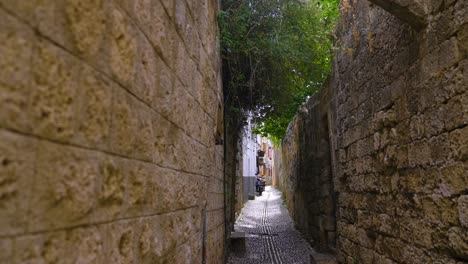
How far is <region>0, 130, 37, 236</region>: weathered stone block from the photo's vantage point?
89cm

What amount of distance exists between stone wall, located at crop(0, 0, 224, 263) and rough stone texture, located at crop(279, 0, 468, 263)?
162 cm

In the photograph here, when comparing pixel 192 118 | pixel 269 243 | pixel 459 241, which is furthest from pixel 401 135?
pixel 269 243

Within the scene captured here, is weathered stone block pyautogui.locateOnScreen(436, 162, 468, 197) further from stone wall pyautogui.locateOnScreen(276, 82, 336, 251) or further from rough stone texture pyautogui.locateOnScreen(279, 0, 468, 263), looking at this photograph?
stone wall pyautogui.locateOnScreen(276, 82, 336, 251)

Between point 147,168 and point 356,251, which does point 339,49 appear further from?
point 147,168

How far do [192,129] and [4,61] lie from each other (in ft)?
6.59

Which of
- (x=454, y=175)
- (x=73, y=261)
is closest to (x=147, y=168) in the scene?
(x=73, y=261)

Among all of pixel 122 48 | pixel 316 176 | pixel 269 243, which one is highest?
pixel 122 48

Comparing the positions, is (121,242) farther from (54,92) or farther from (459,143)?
(459,143)

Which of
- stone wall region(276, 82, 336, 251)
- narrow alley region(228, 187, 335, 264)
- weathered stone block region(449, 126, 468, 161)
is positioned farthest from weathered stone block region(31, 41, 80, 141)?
stone wall region(276, 82, 336, 251)

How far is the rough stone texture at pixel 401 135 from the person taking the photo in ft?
8.11

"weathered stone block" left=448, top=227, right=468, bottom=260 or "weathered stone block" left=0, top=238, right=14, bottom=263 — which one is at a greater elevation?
"weathered stone block" left=0, top=238, right=14, bottom=263

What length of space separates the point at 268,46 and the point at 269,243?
436cm

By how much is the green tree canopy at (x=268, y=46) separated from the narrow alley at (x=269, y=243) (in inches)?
94.9

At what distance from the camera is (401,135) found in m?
3.26
